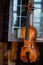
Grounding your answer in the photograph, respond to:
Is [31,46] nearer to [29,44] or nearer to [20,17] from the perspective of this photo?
[29,44]

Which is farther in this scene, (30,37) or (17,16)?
(17,16)

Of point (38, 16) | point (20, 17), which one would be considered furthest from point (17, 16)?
point (38, 16)

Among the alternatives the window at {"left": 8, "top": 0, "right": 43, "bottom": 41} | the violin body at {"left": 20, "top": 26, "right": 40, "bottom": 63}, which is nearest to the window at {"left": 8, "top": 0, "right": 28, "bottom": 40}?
the window at {"left": 8, "top": 0, "right": 43, "bottom": 41}

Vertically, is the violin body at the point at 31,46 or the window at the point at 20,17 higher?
the window at the point at 20,17

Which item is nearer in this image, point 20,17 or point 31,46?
point 31,46

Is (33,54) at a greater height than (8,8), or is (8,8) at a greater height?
(8,8)

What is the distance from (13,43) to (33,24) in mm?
186

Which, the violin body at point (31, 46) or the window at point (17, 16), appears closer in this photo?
the violin body at point (31, 46)

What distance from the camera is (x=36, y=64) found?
1501 mm

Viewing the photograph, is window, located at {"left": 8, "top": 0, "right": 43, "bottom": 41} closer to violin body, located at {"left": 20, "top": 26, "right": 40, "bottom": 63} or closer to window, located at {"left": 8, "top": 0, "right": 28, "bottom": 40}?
window, located at {"left": 8, "top": 0, "right": 28, "bottom": 40}

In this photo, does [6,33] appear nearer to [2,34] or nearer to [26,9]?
[2,34]

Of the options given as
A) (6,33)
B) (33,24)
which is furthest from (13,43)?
(33,24)

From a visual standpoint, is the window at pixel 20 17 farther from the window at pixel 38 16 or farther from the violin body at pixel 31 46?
the violin body at pixel 31 46

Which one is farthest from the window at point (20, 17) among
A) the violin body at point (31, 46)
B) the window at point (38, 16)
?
the violin body at point (31, 46)
